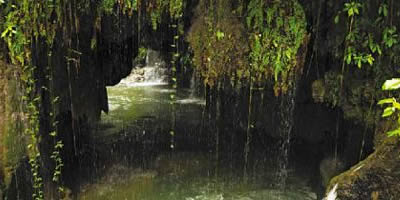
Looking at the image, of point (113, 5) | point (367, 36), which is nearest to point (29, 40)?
point (113, 5)

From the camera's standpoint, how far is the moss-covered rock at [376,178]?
261 centimetres

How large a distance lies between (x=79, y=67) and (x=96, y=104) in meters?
1.07

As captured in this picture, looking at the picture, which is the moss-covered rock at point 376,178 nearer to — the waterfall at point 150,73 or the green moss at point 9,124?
the green moss at point 9,124

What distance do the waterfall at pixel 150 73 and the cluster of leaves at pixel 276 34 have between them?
48.6 ft

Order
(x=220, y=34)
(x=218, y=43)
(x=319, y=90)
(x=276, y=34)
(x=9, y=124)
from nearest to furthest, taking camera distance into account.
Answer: (x=9, y=124), (x=276, y=34), (x=220, y=34), (x=218, y=43), (x=319, y=90)

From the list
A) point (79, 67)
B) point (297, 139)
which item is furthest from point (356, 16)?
point (79, 67)

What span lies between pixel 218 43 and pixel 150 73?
15.8 metres

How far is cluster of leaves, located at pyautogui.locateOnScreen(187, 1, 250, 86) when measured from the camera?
5.08 meters

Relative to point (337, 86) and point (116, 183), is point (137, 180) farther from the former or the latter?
point (337, 86)

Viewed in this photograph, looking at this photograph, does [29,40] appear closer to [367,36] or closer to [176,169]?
[176,169]

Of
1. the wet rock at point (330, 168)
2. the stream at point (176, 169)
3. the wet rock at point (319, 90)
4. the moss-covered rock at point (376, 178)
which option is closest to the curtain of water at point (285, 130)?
the stream at point (176, 169)

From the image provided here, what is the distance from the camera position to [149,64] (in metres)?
21.2

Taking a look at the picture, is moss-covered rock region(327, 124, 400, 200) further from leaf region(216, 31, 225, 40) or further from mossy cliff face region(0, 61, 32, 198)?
mossy cliff face region(0, 61, 32, 198)

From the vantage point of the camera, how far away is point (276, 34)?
489 cm
